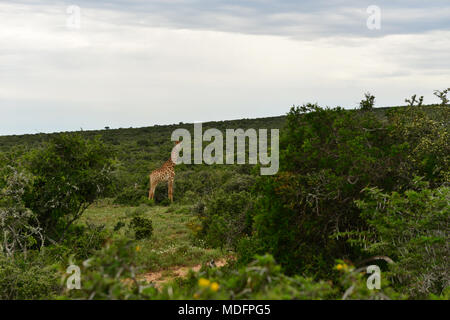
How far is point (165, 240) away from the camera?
13367 mm

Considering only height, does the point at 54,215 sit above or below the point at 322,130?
below

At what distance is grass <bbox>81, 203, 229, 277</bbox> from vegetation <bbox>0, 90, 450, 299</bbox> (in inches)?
2.3

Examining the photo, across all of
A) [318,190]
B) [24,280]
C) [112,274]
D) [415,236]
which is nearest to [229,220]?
[318,190]

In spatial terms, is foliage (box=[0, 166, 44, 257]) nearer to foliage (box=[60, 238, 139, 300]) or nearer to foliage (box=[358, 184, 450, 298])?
foliage (box=[60, 238, 139, 300])

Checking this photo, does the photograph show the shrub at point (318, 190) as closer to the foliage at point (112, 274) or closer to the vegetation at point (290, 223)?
the vegetation at point (290, 223)

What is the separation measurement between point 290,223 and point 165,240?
245 inches

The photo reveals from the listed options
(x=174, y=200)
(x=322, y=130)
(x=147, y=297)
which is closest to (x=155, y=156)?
(x=174, y=200)

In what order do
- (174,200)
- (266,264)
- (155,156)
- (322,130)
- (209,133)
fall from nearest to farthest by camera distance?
(266,264) → (322,130) → (174,200) → (155,156) → (209,133)

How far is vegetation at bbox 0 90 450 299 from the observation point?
384 cm

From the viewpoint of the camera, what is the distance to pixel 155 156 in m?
35.5

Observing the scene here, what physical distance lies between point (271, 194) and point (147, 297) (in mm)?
4706

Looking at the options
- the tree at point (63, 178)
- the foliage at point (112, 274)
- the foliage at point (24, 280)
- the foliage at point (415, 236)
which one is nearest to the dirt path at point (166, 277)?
the tree at point (63, 178)

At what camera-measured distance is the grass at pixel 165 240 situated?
36.1 ft
